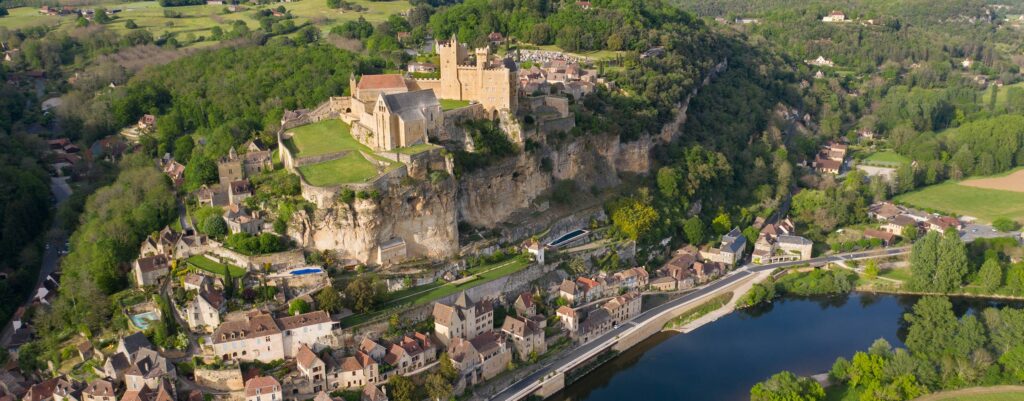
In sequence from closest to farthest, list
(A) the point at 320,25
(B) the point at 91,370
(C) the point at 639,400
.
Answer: (B) the point at 91,370, (C) the point at 639,400, (A) the point at 320,25

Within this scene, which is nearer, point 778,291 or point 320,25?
point 778,291

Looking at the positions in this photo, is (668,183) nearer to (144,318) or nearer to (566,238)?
(566,238)

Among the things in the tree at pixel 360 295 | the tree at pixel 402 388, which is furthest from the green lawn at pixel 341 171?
the tree at pixel 402 388

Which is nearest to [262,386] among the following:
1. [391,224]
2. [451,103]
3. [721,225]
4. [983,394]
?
[391,224]

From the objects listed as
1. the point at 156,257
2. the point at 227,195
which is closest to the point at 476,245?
the point at 227,195

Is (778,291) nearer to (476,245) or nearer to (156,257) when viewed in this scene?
(476,245)

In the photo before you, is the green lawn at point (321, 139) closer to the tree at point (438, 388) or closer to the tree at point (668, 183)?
the tree at point (438, 388)

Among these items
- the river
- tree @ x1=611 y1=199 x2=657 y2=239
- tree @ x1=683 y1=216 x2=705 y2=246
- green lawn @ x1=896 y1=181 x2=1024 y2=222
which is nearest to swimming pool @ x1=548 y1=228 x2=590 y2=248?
tree @ x1=611 y1=199 x2=657 y2=239

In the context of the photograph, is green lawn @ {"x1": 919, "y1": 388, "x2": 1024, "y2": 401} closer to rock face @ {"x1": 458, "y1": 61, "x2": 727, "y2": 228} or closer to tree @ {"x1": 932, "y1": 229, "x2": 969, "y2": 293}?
tree @ {"x1": 932, "y1": 229, "x2": 969, "y2": 293}
